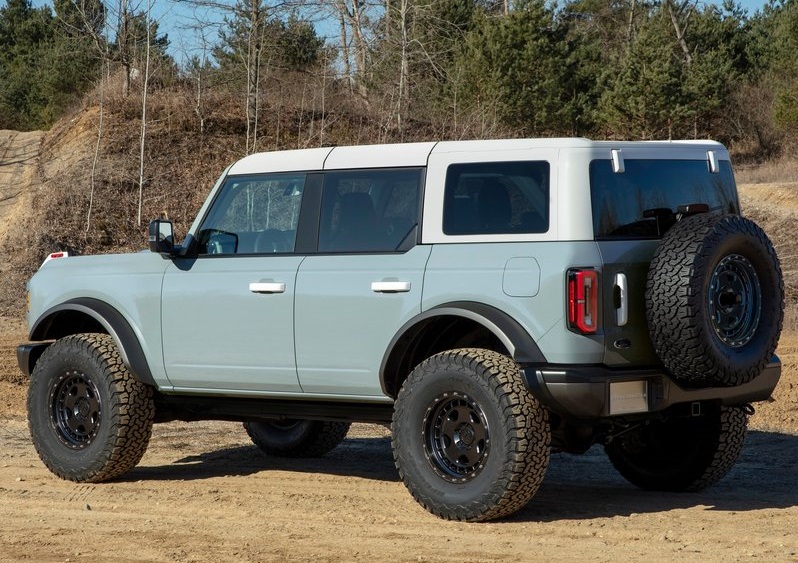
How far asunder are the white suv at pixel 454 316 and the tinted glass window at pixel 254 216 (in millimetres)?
15

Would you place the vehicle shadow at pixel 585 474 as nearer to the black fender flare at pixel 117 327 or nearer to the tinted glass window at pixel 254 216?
the black fender flare at pixel 117 327

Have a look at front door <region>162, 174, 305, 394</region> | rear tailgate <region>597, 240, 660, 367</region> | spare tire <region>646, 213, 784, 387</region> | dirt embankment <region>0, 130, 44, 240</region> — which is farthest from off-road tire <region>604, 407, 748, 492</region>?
dirt embankment <region>0, 130, 44, 240</region>

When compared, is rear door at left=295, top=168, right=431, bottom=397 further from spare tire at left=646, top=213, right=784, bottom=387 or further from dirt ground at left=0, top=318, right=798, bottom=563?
spare tire at left=646, top=213, right=784, bottom=387

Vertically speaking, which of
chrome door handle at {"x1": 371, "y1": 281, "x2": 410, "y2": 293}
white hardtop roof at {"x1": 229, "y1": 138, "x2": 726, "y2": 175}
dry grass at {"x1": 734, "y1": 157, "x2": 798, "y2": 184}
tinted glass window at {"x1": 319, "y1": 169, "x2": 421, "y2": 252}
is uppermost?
dry grass at {"x1": 734, "y1": 157, "x2": 798, "y2": 184}

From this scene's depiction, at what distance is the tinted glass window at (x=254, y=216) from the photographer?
7863 mm

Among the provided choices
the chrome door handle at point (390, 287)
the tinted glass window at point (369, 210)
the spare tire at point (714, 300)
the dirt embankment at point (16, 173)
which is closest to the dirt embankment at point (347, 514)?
the spare tire at point (714, 300)

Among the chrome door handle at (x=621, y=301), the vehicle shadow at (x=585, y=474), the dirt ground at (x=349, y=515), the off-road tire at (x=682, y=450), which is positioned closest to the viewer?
the dirt ground at (x=349, y=515)

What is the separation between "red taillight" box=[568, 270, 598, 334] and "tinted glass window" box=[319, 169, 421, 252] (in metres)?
1.15

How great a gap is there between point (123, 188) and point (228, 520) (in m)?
21.8

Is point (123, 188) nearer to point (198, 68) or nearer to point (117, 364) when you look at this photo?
point (198, 68)

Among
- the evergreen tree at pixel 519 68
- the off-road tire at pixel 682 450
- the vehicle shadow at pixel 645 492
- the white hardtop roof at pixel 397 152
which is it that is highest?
the evergreen tree at pixel 519 68

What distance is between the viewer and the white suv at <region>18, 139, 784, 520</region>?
21.6ft

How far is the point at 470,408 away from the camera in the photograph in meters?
6.90

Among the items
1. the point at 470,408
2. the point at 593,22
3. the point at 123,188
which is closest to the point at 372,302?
the point at 470,408
